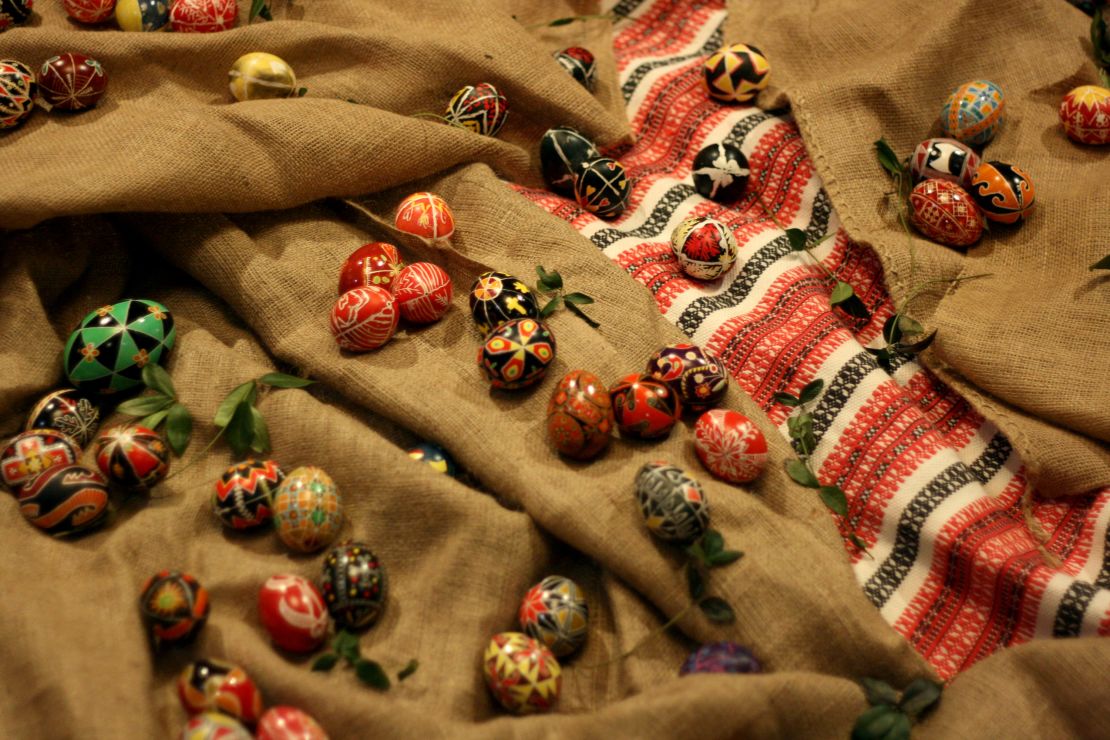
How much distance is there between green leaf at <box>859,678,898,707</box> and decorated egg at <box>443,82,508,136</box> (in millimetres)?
1101

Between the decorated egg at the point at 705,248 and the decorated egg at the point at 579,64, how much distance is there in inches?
18.2

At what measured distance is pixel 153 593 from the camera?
1.12 meters

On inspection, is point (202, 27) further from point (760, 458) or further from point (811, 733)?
point (811, 733)

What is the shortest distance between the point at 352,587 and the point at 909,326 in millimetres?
935

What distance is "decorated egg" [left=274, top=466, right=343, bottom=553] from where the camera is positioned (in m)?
1.19

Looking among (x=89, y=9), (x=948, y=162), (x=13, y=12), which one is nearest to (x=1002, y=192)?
(x=948, y=162)

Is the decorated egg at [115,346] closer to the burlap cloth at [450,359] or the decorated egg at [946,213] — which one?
the burlap cloth at [450,359]

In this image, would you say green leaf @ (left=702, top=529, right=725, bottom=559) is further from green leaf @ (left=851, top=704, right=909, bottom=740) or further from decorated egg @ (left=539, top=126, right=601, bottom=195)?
decorated egg @ (left=539, top=126, right=601, bottom=195)

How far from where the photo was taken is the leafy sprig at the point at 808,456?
1298mm

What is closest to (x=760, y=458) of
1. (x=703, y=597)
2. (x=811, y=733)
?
(x=703, y=597)

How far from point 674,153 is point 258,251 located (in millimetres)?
818

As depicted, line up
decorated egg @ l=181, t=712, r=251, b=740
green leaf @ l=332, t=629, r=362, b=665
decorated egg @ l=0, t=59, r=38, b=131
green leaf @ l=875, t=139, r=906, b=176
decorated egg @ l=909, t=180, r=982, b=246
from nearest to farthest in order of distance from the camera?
decorated egg @ l=181, t=712, r=251, b=740 → green leaf @ l=332, t=629, r=362, b=665 → decorated egg @ l=0, t=59, r=38, b=131 → decorated egg @ l=909, t=180, r=982, b=246 → green leaf @ l=875, t=139, r=906, b=176

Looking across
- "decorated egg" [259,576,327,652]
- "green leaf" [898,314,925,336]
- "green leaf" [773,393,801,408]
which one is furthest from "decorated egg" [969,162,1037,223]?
"decorated egg" [259,576,327,652]

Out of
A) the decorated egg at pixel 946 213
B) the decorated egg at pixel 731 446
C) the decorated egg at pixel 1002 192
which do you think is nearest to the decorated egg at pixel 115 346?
the decorated egg at pixel 731 446
